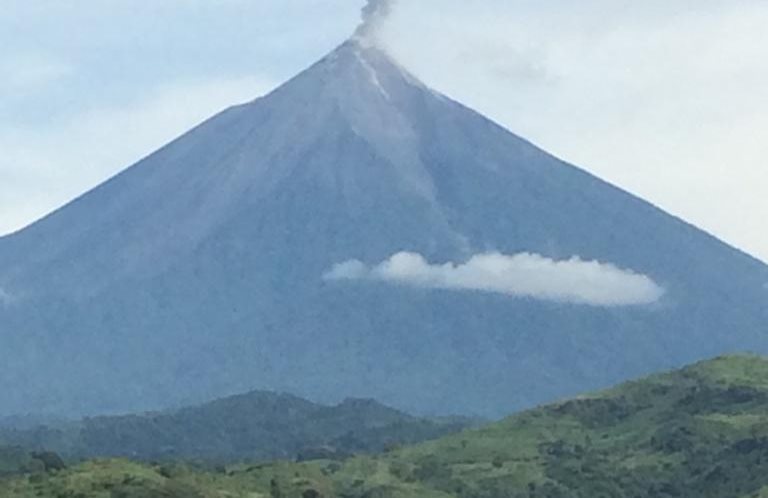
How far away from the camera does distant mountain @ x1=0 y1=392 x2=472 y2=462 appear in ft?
536

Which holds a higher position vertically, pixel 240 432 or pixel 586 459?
pixel 240 432

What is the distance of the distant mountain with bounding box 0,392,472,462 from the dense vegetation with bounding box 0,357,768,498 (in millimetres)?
35864

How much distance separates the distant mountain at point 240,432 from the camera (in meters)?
164

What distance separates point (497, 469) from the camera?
103 metres

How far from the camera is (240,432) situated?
18425cm

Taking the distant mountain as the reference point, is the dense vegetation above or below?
below

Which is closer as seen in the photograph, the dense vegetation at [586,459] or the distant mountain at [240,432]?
the dense vegetation at [586,459]

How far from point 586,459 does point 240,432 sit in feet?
275

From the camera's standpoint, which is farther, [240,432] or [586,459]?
[240,432]

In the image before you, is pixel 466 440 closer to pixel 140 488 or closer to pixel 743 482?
pixel 743 482

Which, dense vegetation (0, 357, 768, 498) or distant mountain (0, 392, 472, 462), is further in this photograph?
distant mountain (0, 392, 472, 462)

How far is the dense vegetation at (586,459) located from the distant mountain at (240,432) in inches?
1412

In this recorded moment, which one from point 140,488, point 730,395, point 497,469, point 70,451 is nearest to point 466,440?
point 497,469

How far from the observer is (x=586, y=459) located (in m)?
105
